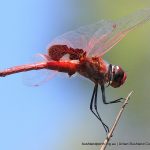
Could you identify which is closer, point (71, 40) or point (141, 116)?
point (71, 40)

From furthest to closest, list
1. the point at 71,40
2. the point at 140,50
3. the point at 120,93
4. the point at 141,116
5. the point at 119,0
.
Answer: the point at 119,0 → the point at 140,50 → the point at 120,93 → the point at 141,116 → the point at 71,40

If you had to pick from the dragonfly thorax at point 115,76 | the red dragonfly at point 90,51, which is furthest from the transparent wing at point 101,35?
the dragonfly thorax at point 115,76

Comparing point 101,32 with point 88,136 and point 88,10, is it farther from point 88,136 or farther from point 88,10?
point 88,10

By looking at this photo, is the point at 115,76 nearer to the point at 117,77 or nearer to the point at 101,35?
the point at 117,77

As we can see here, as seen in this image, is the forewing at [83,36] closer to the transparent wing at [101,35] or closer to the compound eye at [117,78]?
the transparent wing at [101,35]

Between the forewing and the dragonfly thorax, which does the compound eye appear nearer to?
the dragonfly thorax

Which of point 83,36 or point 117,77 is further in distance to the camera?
point 117,77

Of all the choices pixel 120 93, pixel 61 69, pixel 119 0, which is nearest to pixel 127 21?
pixel 61 69

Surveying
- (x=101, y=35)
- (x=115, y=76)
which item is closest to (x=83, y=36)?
(x=101, y=35)
